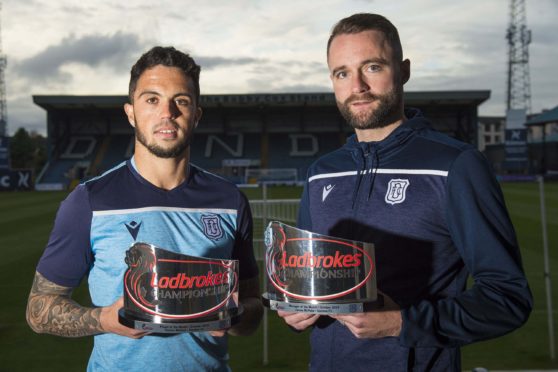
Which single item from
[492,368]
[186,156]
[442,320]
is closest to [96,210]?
[186,156]

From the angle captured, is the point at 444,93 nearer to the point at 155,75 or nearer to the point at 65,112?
the point at 65,112

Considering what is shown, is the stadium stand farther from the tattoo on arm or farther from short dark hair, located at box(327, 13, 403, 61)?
short dark hair, located at box(327, 13, 403, 61)

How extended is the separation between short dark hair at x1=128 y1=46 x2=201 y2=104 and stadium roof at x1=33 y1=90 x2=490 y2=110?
36259 mm

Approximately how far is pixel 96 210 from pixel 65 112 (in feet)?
141

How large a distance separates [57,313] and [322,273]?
50.4 inches

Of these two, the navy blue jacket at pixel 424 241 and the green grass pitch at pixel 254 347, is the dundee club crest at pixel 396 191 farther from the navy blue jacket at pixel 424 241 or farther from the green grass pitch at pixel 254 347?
the green grass pitch at pixel 254 347

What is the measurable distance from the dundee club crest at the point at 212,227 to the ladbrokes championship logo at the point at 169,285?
770 millimetres

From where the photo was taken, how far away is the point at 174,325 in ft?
5.00

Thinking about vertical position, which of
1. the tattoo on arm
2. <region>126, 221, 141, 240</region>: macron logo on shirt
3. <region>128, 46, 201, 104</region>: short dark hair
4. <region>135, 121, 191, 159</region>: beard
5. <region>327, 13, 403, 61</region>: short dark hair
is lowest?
the tattoo on arm

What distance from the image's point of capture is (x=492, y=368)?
501 cm

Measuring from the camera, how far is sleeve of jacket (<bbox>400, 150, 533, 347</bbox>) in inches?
67.4

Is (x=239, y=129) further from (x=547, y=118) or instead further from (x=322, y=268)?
(x=322, y=268)

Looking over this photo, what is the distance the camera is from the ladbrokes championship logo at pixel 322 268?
1.51 metres

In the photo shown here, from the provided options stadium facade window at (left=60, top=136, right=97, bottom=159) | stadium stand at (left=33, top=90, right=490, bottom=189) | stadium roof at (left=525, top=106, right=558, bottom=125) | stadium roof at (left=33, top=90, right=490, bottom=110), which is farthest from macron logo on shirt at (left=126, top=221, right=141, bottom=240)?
stadium roof at (left=525, top=106, right=558, bottom=125)
